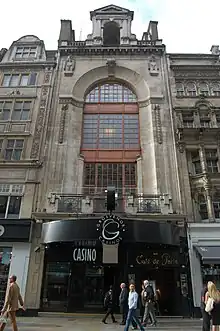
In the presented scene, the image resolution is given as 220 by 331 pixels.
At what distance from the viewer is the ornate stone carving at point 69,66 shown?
21.4 metres

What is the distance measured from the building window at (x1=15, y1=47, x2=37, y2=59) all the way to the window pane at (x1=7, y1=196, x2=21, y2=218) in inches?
550

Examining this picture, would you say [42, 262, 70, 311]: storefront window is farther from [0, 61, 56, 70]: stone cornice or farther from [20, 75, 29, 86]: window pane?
[0, 61, 56, 70]: stone cornice

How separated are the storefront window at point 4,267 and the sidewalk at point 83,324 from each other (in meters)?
2.62

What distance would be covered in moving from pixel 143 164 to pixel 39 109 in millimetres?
9217

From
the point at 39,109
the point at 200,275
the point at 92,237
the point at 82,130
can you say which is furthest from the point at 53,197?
the point at 200,275

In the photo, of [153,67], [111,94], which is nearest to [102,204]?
[111,94]

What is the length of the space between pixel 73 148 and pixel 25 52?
1179cm

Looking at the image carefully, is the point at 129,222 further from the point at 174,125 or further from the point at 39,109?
the point at 39,109

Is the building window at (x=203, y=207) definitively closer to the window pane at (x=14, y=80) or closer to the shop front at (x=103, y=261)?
the shop front at (x=103, y=261)

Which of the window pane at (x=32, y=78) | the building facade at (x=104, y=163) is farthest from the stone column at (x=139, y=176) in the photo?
the window pane at (x=32, y=78)

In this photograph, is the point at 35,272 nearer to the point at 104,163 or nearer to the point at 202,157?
the point at 104,163

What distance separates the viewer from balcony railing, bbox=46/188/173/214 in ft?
49.2

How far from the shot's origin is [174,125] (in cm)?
1888

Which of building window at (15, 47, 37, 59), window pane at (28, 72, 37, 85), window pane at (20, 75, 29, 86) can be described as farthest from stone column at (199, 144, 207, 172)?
building window at (15, 47, 37, 59)
